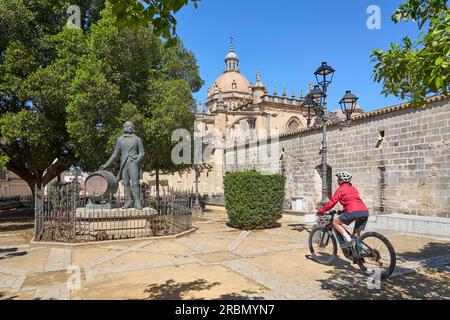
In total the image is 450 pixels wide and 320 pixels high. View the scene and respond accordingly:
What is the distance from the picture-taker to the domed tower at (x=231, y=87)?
54.8 meters

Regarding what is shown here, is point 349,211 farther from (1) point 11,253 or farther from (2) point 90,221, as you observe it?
(1) point 11,253

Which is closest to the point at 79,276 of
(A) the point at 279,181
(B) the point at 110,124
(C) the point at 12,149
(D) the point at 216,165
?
(A) the point at 279,181

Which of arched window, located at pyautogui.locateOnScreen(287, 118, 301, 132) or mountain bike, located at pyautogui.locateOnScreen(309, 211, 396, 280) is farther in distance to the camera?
arched window, located at pyautogui.locateOnScreen(287, 118, 301, 132)

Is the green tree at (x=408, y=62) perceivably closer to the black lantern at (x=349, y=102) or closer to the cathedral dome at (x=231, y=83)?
the black lantern at (x=349, y=102)

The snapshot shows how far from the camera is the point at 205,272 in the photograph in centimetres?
555

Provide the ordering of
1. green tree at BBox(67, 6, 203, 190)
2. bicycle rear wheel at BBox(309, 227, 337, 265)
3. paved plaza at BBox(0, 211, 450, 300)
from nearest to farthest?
paved plaza at BBox(0, 211, 450, 300), bicycle rear wheel at BBox(309, 227, 337, 265), green tree at BBox(67, 6, 203, 190)

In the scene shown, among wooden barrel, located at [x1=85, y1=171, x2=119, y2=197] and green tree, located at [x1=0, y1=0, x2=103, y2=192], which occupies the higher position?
green tree, located at [x1=0, y1=0, x2=103, y2=192]

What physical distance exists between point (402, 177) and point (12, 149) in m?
17.9

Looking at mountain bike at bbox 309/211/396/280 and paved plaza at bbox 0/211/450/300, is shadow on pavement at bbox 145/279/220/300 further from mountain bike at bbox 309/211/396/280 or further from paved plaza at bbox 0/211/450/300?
mountain bike at bbox 309/211/396/280

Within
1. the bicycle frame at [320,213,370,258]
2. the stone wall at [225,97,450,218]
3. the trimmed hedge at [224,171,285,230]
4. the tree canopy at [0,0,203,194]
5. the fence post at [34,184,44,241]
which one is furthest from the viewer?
the tree canopy at [0,0,203,194]

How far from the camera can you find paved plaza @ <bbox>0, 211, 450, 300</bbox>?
448cm

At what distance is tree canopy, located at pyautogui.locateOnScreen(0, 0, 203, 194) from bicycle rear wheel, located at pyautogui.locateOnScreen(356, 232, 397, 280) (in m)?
10.1

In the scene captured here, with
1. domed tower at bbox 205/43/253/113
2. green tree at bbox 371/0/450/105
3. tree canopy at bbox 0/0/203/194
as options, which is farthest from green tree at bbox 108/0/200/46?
domed tower at bbox 205/43/253/113

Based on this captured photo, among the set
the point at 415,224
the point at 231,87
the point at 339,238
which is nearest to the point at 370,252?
the point at 339,238
